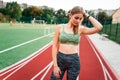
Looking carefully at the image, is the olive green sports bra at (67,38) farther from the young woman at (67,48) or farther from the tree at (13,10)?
the tree at (13,10)

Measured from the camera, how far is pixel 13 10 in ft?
426

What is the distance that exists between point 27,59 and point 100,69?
342 centimetres

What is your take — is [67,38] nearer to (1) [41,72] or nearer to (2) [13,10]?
(1) [41,72]

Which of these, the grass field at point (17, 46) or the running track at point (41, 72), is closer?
the running track at point (41, 72)

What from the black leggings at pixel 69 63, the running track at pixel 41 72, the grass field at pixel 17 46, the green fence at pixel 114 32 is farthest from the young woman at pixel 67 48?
the green fence at pixel 114 32

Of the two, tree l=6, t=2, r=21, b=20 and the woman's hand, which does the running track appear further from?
tree l=6, t=2, r=21, b=20

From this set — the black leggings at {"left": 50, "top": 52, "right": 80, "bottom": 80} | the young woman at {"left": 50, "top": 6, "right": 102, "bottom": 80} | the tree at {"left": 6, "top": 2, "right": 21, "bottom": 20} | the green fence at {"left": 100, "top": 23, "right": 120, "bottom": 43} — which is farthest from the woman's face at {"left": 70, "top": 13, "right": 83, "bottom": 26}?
the tree at {"left": 6, "top": 2, "right": 21, "bottom": 20}

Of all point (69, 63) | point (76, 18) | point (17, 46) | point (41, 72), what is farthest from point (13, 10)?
point (76, 18)

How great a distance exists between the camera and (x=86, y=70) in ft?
38.0

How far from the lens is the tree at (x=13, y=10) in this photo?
122000mm

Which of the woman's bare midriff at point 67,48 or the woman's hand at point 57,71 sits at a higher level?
the woman's bare midriff at point 67,48

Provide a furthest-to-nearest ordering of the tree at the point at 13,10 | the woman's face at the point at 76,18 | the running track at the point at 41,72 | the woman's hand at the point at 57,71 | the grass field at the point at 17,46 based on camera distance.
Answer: the tree at the point at 13,10, the grass field at the point at 17,46, the running track at the point at 41,72, the woman's hand at the point at 57,71, the woman's face at the point at 76,18

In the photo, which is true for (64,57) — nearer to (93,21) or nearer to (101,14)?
(93,21)

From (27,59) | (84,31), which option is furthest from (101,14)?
(84,31)
